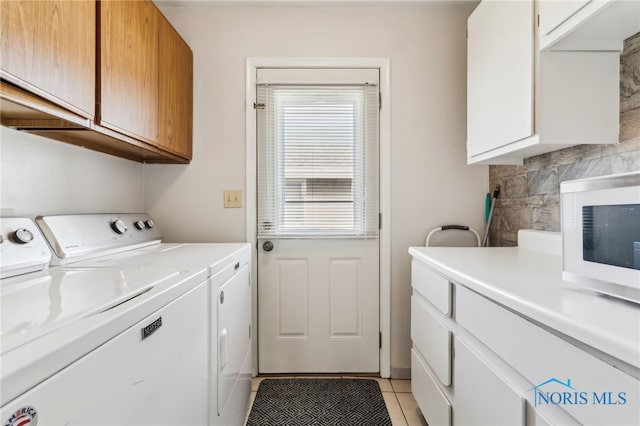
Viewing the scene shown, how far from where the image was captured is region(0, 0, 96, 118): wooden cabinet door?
88 centimetres

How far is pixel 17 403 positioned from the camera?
0.45m

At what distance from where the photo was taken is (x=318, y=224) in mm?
2225

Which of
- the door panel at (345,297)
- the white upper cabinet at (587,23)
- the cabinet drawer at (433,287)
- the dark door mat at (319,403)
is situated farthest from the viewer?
the door panel at (345,297)

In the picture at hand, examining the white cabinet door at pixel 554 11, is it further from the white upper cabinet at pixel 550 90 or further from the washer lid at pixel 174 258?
the washer lid at pixel 174 258

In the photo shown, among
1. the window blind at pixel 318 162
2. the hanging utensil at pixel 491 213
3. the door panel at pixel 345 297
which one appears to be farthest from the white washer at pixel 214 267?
the hanging utensil at pixel 491 213

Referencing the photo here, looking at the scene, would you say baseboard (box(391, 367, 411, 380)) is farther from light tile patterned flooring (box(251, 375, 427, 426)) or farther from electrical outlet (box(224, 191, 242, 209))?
electrical outlet (box(224, 191, 242, 209))

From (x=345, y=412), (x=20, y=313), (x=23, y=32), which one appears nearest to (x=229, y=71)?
(x=23, y=32)

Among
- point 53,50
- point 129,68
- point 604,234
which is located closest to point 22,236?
point 53,50

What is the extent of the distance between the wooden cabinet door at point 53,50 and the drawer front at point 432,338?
166 cm

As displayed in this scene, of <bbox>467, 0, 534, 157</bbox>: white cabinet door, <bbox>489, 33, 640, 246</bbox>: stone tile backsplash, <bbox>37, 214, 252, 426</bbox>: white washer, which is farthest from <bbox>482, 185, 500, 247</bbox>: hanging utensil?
<bbox>37, 214, 252, 426</bbox>: white washer

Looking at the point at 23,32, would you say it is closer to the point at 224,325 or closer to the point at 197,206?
the point at 224,325

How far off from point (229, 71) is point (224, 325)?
5.40ft

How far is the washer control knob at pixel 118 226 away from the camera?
165 cm

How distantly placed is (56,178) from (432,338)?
1872 millimetres
